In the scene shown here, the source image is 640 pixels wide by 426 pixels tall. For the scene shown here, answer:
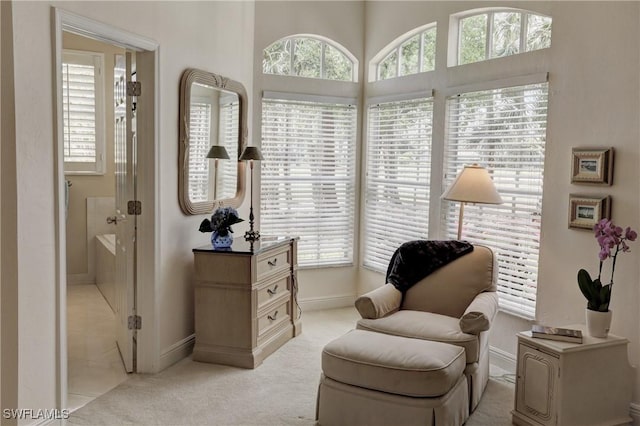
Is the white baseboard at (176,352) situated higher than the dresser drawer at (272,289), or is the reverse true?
the dresser drawer at (272,289)

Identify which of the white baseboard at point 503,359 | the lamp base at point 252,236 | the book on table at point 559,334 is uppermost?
the lamp base at point 252,236

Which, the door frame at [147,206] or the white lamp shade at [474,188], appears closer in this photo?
the door frame at [147,206]

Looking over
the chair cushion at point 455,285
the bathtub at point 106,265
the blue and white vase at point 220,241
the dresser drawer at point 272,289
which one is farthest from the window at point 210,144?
the chair cushion at point 455,285

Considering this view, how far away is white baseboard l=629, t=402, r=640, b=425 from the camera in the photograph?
296cm

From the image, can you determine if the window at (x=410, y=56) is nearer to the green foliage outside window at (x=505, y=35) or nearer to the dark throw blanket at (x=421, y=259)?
the green foliage outside window at (x=505, y=35)

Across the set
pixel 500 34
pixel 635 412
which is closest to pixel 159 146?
pixel 500 34

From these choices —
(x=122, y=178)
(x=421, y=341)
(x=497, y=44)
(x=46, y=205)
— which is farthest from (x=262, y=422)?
(x=497, y=44)

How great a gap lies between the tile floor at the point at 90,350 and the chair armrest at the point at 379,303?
1.62 metres

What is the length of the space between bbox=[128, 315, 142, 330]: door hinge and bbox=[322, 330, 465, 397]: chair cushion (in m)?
1.40

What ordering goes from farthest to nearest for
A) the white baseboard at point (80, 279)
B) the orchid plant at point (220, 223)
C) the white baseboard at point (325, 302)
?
the white baseboard at point (80, 279) < the white baseboard at point (325, 302) < the orchid plant at point (220, 223)

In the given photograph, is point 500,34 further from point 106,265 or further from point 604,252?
point 106,265

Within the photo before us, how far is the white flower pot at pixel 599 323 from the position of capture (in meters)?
2.88

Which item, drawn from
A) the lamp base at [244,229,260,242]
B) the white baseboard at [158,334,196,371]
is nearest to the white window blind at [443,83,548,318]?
the lamp base at [244,229,260,242]

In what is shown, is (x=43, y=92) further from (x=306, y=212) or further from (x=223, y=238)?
(x=306, y=212)
